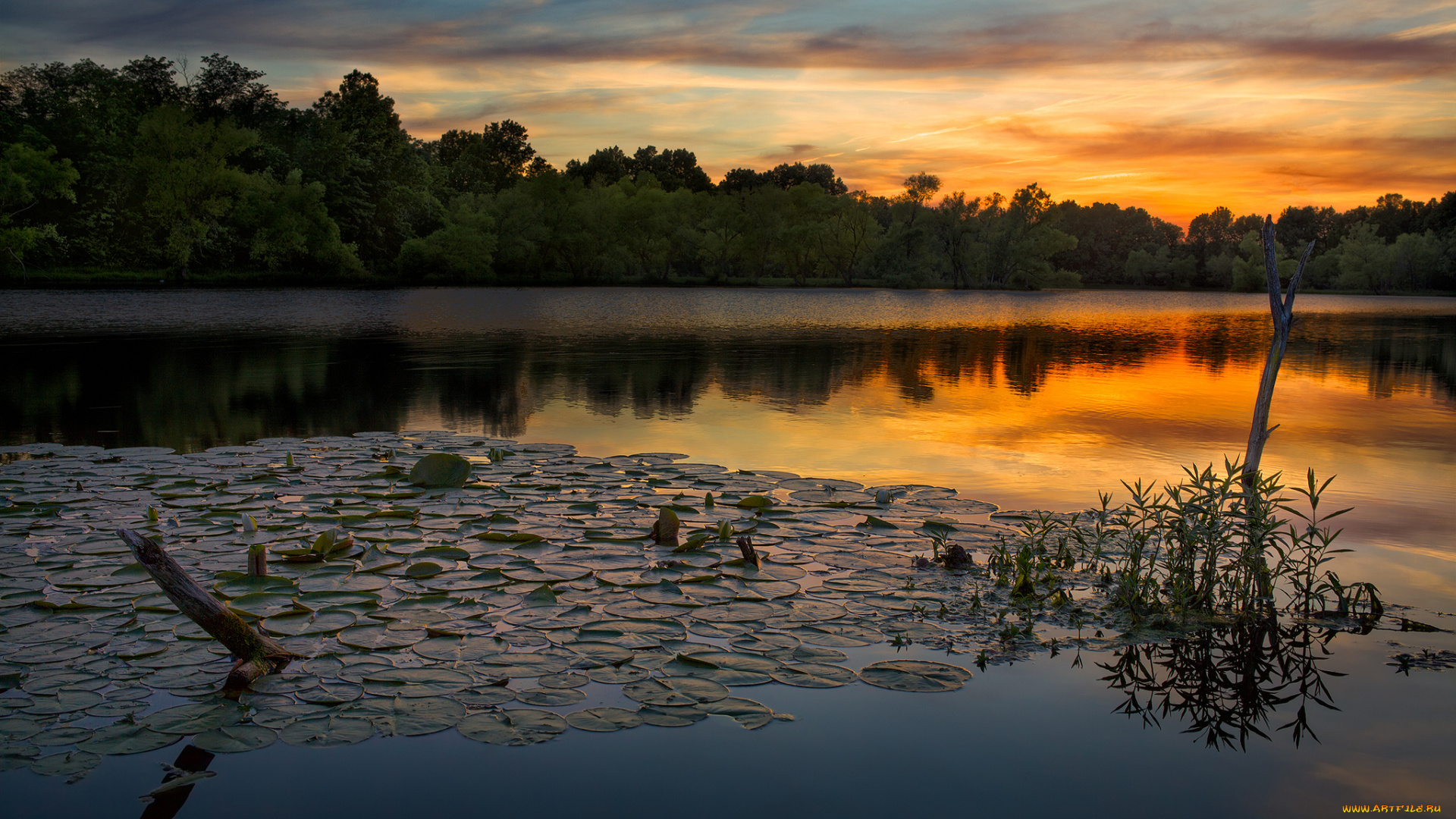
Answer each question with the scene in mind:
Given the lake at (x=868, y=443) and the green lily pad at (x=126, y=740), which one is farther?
the lake at (x=868, y=443)

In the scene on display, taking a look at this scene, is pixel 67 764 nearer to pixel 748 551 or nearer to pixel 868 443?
pixel 748 551

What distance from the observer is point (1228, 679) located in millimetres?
5277

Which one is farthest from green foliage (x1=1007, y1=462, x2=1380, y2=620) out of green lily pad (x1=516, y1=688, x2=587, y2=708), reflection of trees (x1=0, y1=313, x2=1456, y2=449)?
reflection of trees (x1=0, y1=313, x2=1456, y2=449)

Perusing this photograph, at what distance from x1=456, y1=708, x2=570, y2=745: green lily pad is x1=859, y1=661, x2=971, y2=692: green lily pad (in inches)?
68.3

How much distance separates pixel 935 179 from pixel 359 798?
314ft

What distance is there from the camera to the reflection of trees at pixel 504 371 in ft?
47.0

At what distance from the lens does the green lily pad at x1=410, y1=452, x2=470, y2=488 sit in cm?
891

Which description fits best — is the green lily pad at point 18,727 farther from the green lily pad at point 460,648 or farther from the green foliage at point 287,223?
the green foliage at point 287,223

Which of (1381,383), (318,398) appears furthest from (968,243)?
(318,398)

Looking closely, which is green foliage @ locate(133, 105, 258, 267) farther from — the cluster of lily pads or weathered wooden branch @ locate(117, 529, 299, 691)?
weathered wooden branch @ locate(117, 529, 299, 691)

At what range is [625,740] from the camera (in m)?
4.38

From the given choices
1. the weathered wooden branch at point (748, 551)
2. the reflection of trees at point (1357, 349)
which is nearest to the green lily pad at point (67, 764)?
the weathered wooden branch at point (748, 551)

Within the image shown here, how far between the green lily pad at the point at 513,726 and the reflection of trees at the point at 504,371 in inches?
355

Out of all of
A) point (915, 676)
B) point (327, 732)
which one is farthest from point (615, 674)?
point (915, 676)
